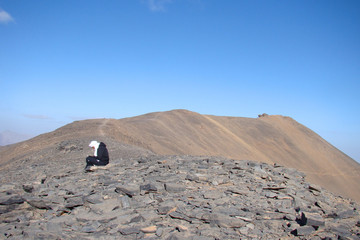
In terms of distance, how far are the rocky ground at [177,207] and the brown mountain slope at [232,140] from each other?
39.1 ft

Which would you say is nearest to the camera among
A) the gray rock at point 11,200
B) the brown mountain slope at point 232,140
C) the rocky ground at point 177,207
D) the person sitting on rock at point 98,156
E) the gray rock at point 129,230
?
the gray rock at point 129,230

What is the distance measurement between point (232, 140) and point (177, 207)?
29.8 metres

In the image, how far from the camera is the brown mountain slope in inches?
842

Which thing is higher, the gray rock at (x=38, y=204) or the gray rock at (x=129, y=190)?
the gray rock at (x=129, y=190)

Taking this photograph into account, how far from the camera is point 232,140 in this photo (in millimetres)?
34906

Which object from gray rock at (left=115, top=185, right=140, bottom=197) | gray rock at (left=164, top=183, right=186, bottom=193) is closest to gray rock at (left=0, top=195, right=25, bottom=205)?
gray rock at (left=115, top=185, right=140, bottom=197)

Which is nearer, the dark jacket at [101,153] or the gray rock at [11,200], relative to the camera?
the gray rock at [11,200]

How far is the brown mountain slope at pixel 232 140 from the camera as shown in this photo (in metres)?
21.4

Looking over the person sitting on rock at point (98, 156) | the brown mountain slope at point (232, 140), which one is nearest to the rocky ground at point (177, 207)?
the person sitting on rock at point (98, 156)

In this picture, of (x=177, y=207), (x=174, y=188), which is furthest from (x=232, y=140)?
(x=177, y=207)

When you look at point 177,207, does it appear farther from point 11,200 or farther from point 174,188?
point 11,200

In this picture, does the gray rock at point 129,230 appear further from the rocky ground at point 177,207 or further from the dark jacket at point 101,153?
the dark jacket at point 101,153

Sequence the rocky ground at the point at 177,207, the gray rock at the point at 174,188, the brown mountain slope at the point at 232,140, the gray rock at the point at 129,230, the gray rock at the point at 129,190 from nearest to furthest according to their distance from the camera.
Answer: the gray rock at the point at 129,230 → the rocky ground at the point at 177,207 → the gray rock at the point at 129,190 → the gray rock at the point at 174,188 → the brown mountain slope at the point at 232,140

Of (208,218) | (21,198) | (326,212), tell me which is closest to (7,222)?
(21,198)
